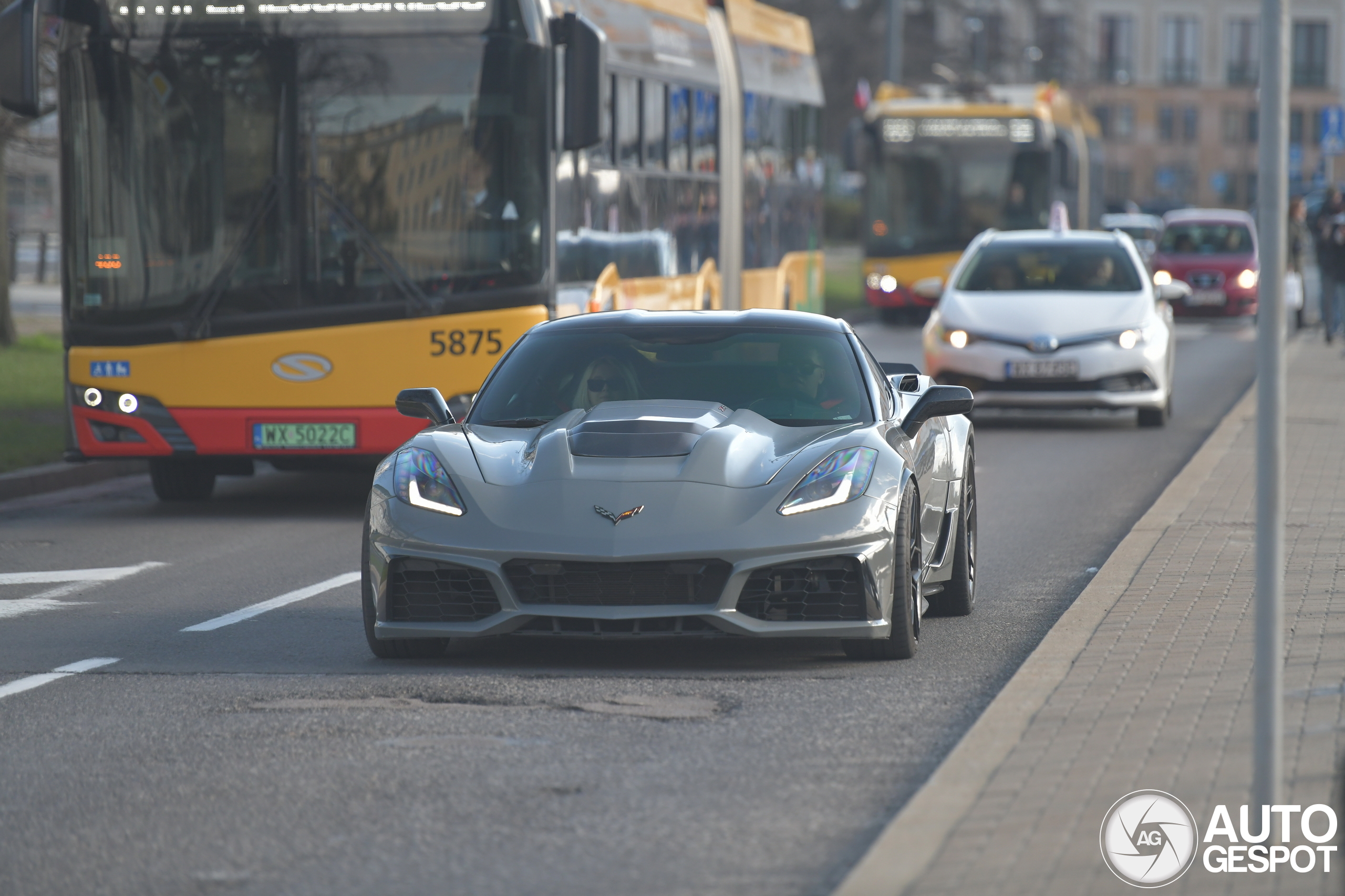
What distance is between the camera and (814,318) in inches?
354

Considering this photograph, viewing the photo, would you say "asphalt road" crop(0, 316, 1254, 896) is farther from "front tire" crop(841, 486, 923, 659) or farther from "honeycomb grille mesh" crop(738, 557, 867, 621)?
"honeycomb grille mesh" crop(738, 557, 867, 621)

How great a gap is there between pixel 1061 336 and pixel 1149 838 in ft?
43.0

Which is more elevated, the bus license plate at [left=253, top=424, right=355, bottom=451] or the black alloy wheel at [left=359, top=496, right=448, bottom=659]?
the bus license plate at [left=253, top=424, right=355, bottom=451]

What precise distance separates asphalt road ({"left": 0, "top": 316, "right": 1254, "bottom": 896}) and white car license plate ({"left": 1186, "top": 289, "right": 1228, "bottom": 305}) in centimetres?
2707

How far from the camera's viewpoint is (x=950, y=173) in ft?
109

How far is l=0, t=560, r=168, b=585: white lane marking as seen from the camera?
1038 centimetres

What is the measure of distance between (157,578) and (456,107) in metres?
3.50

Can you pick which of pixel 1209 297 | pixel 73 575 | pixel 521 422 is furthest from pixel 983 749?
pixel 1209 297

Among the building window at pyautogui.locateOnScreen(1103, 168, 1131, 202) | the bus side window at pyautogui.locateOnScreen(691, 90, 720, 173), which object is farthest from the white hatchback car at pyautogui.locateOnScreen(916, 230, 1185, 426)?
the building window at pyautogui.locateOnScreen(1103, 168, 1131, 202)

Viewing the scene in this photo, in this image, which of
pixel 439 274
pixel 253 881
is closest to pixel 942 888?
pixel 253 881

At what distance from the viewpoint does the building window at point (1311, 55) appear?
115438 millimetres

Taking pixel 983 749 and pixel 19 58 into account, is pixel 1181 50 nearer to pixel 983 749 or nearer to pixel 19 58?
pixel 19 58

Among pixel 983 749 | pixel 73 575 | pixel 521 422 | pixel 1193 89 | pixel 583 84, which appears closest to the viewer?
pixel 983 749

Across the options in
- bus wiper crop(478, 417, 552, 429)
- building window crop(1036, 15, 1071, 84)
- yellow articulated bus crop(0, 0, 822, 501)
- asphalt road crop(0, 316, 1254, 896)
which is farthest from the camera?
building window crop(1036, 15, 1071, 84)
